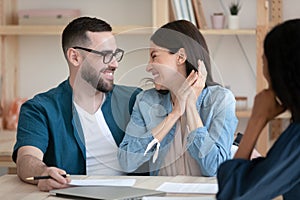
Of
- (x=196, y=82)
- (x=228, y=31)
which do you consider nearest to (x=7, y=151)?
(x=196, y=82)

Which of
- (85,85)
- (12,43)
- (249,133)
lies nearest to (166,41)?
(85,85)

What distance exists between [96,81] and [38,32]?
1.33 meters

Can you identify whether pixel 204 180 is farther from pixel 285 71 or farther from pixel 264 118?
pixel 285 71

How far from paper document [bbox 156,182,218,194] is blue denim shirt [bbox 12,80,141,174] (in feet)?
1.26

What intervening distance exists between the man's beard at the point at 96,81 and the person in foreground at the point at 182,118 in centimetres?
17

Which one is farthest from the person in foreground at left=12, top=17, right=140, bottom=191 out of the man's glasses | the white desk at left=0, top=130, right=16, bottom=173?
the white desk at left=0, top=130, right=16, bottom=173

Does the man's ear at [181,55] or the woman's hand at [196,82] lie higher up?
the man's ear at [181,55]

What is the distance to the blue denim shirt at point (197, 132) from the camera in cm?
226

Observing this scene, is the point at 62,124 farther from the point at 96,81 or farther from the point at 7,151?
the point at 7,151

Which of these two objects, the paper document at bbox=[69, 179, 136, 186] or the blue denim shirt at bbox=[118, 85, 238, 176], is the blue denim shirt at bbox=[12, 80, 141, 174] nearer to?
the blue denim shirt at bbox=[118, 85, 238, 176]

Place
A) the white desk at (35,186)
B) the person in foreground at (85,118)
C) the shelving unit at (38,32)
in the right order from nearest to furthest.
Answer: the white desk at (35,186) < the person in foreground at (85,118) < the shelving unit at (38,32)

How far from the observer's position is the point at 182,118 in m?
2.32

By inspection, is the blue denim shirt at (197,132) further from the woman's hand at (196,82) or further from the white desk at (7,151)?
the white desk at (7,151)

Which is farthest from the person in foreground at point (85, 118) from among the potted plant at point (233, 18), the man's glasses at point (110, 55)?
the potted plant at point (233, 18)
